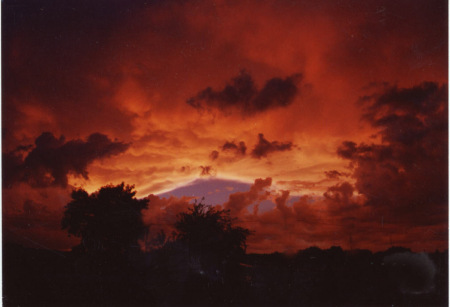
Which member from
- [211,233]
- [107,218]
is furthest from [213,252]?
[107,218]

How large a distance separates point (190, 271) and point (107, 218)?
5075 millimetres

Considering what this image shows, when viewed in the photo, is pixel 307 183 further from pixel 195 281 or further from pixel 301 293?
pixel 195 281

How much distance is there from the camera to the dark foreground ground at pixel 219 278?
1205 cm

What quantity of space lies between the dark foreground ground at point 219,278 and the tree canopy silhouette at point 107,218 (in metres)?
0.68

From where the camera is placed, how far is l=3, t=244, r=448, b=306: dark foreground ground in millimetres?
12047

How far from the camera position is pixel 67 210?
14.5 meters

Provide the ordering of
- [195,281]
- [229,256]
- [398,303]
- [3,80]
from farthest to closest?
[229,256] → [195,281] → [3,80] → [398,303]

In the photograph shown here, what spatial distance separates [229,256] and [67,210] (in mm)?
6793

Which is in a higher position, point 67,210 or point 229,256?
point 67,210

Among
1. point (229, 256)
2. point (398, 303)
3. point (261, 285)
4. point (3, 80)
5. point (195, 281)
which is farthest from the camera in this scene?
point (229, 256)

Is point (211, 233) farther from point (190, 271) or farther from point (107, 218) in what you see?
point (107, 218)

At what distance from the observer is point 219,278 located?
1376cm

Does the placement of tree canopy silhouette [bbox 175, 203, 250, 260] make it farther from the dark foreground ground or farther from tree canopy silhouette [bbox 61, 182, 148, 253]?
tree canopy silhouette [bbox 61, 182, 148, 253]

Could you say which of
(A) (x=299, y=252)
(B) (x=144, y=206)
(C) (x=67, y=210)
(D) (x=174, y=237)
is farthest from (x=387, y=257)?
(C) (x=67, y=210)
